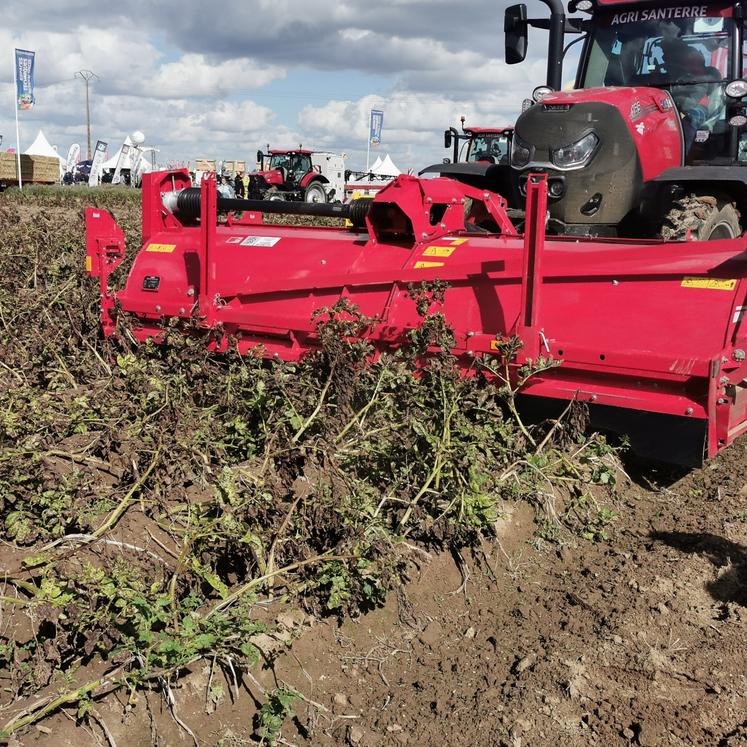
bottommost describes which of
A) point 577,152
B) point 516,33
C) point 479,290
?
point 479,290

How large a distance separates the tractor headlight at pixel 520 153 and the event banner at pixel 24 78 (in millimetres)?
22005

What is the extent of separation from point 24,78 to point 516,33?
22.5 meters

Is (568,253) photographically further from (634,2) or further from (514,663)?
(634,2)

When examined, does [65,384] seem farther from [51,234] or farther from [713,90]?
[713,90]

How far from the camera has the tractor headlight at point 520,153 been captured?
19.5 feet

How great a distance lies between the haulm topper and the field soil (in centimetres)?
72

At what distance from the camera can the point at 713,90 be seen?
6.09 m

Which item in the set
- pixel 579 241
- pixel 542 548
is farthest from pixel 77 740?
pixel 579 241

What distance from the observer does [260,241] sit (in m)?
5.49

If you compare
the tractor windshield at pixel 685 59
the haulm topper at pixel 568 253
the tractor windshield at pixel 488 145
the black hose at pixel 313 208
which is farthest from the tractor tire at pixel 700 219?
the tractor windshield at pixel 488 145

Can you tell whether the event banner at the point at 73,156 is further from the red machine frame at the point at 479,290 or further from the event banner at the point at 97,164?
the red machine frame at the point at 479,290

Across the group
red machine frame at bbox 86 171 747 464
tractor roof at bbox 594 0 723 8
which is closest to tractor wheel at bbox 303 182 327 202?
tractor roof at bbox 594 0 723 8


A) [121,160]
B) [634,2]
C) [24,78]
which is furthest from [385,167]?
[634,2]

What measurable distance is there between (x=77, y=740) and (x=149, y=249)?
399 cm
